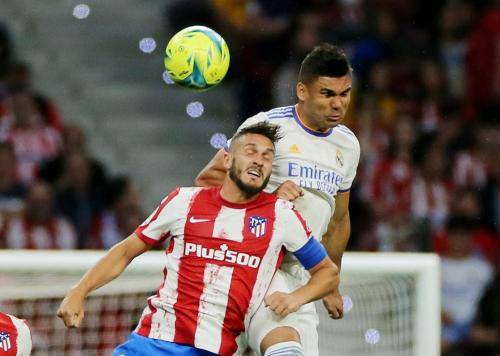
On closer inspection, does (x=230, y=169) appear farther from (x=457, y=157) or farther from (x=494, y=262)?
(x=457, y=157)

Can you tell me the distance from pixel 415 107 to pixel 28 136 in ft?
9.61

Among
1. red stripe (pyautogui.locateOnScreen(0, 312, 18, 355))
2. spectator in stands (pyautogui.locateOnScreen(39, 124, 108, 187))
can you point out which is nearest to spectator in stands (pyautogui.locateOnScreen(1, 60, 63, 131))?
spectator in stands (pyautogui.locateOnScreen(39, 124, 108, 187))

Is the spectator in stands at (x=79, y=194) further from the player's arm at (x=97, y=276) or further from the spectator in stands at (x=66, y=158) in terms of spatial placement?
the player's arm at (x=97, y=276)

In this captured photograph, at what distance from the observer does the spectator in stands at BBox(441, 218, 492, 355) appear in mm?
9102

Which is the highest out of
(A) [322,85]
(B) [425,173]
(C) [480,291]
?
(A) [322,85]

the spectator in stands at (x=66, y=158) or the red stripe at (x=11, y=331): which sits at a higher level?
the spectator in stands at (x=66, y=158)

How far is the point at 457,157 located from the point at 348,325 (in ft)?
11.3

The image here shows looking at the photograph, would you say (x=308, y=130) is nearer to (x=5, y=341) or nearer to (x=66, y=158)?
(x=5, y=341)

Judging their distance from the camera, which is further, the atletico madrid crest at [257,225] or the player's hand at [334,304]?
the player's hand at [334,304]

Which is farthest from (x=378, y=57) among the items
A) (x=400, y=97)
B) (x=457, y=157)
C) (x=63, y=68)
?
(x=63, y=68)

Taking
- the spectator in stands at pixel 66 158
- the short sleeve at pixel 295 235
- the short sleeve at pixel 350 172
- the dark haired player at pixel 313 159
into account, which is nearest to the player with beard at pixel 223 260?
the short sleeve at pixel 295 235

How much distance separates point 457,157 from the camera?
10.1 m

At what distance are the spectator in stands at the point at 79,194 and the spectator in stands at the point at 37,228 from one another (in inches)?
5.9

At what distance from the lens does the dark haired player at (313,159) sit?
550 cm
